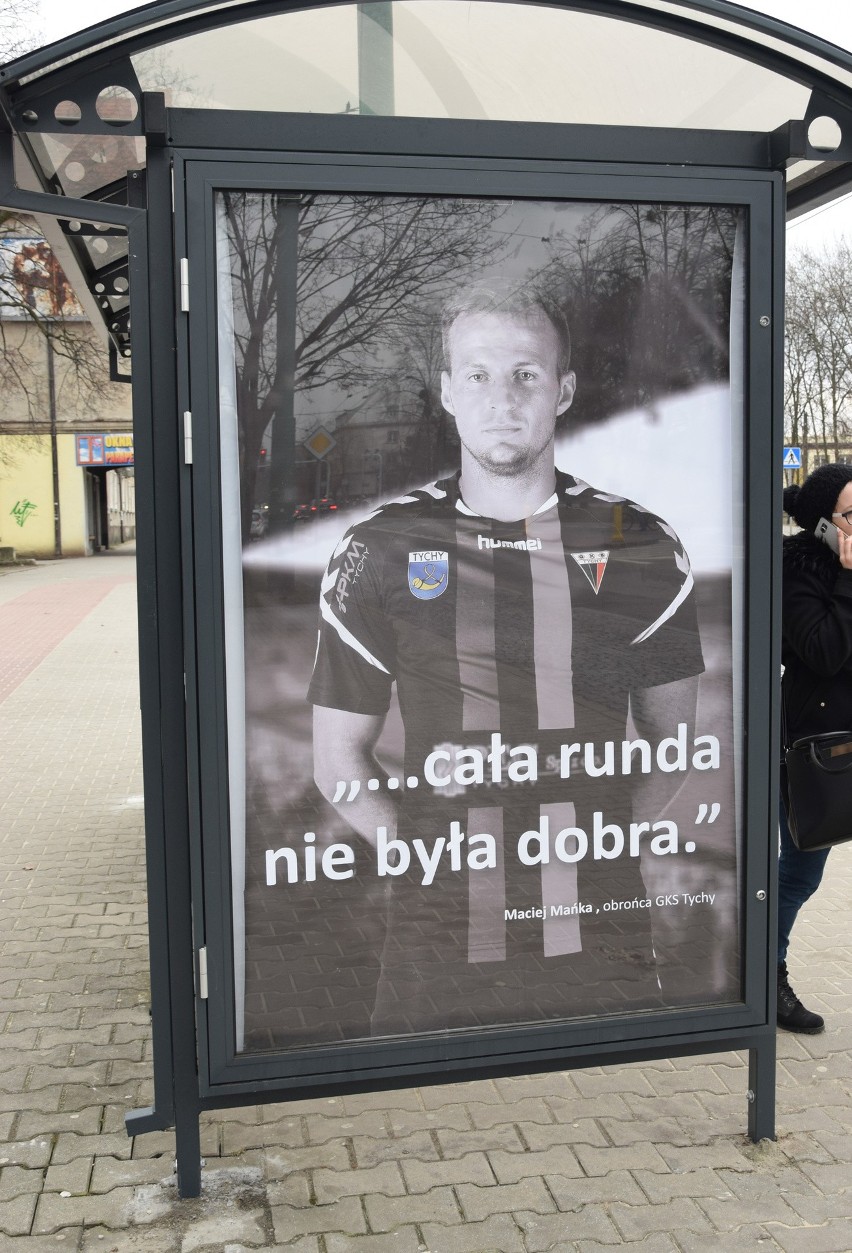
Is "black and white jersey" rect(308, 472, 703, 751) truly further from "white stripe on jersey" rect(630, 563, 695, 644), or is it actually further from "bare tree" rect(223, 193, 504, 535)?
"bare tree" rect(223, 193, 504, 535)

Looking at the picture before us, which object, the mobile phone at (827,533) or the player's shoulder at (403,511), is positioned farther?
the mobile phone at (827,533)

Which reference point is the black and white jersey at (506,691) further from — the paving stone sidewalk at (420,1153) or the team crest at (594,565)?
the paving stone sidewalk at (420,1153)

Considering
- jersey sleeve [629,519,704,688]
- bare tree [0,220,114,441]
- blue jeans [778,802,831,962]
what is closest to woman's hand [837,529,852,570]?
jersey sleeve [629,519,704,688]

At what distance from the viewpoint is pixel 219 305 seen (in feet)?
8.91

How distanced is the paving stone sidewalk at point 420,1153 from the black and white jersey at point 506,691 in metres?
0.44

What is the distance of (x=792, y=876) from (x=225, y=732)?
2085mm

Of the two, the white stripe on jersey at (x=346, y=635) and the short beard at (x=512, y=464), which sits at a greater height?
the short beard at (x=512, y=464)

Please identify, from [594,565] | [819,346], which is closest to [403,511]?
[594,565]

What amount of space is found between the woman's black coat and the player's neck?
1.04m

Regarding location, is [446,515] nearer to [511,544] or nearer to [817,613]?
[511,544]

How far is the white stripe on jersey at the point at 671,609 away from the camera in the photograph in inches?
118

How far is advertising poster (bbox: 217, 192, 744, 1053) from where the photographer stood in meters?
2.77

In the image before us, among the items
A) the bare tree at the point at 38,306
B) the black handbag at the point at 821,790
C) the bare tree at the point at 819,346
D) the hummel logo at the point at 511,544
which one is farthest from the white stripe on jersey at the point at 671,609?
the bare tree at the point at 819,346

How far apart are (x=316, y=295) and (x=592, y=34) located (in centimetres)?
101
